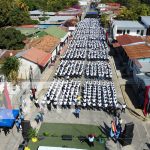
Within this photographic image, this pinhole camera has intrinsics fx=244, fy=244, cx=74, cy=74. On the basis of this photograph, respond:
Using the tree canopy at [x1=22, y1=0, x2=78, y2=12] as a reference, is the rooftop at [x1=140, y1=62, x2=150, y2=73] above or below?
below

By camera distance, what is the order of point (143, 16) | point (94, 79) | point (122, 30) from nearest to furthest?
point (94, 79) → point (122, 30) → point (143, 16)

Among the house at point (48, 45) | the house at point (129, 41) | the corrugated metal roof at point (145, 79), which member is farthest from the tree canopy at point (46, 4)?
the corrugated metal roof at point (145, 79)

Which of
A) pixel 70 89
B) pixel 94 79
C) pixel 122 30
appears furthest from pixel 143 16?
pixel 70 89

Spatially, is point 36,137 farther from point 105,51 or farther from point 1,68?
point 105,51

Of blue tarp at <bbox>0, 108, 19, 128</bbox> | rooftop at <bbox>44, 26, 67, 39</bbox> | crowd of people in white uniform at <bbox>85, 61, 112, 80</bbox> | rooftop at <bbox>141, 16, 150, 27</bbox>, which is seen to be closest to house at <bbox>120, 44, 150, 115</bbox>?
crowd of people in white uniform at <bbox>85, 61, 112, 80</bbox>

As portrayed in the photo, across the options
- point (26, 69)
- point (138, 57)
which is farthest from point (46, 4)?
Answer: point (138, 57)

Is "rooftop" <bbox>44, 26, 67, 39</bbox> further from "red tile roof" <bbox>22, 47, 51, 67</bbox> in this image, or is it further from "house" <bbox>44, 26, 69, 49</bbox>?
"red tile roof" <bbox>22, 47, 51, 67</bbox>
